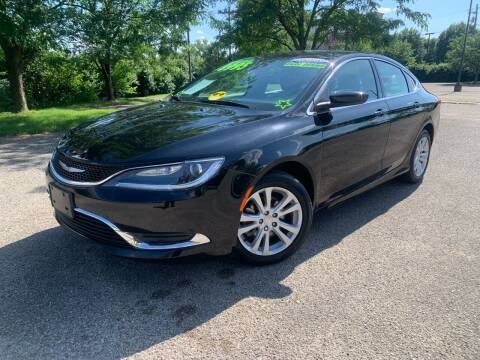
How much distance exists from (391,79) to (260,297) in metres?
3.05

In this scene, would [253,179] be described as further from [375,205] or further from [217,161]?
[375,205]

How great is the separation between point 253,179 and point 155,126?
851 mm

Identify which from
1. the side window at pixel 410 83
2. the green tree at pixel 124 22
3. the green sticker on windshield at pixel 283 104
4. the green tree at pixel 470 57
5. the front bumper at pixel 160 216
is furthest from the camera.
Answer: the green tree at pixel 470 57

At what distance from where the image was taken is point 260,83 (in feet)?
12.1

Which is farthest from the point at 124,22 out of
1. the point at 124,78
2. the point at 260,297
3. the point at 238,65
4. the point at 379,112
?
the point at 124,78

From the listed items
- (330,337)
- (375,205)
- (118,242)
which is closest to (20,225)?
(118,242)

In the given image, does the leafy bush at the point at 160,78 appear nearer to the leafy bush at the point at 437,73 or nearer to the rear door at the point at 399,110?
the rear door at the point at 399,110

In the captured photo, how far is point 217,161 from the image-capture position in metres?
2.59

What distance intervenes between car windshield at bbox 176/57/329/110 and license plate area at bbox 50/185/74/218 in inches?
60.6

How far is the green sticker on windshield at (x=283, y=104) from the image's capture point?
3229mm

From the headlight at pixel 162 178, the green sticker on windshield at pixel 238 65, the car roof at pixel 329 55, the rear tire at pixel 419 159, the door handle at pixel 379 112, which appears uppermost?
the car roof at pixel 329 55

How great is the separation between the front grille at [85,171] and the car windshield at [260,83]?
1351 millimetres

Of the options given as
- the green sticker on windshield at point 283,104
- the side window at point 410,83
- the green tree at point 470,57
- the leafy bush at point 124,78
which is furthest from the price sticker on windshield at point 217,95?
the green tree at point 470,57

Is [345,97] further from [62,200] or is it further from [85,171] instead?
[62,200]
